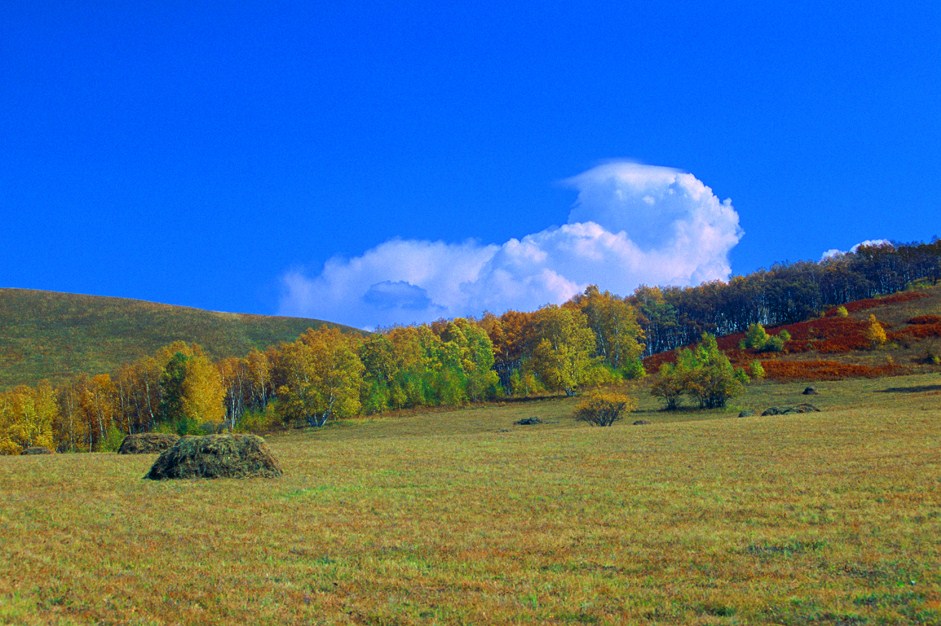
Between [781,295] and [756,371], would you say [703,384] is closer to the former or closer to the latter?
[756,371]

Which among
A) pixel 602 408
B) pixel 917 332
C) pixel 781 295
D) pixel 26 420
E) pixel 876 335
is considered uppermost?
pixel 781 295

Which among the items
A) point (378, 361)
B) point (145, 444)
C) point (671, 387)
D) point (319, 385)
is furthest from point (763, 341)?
point (145, 444)

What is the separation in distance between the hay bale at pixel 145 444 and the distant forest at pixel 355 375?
35.5m

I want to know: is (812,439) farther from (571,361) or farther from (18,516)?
(571,361)

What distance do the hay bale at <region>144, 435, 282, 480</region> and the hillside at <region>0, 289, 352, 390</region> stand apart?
4570 inches

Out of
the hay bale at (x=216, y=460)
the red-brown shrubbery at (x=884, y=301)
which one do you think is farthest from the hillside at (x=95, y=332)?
the red-brown shrubbery at (x=884, y=301)

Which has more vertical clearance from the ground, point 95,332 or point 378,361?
point 95,332

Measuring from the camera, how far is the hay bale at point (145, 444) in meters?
37.3

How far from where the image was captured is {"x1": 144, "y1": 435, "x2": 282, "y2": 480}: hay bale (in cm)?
2409

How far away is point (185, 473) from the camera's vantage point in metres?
23.9

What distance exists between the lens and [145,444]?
1494 inches

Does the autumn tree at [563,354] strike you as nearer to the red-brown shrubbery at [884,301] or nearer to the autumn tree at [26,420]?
the red-brown shrubbery at [884,301]

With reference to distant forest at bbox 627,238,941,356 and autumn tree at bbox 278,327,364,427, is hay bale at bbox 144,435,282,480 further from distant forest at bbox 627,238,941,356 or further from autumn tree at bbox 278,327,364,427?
distant forest at bbox 627,238,941,356

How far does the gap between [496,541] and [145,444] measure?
30.5 m
